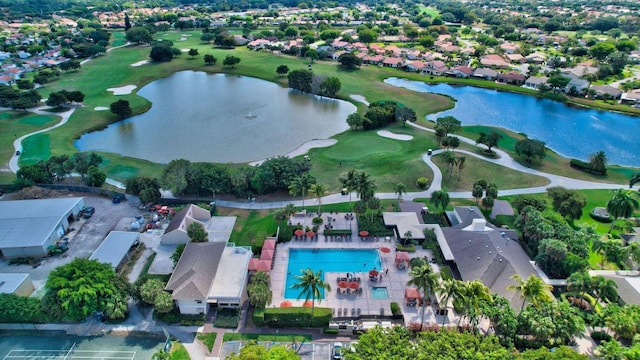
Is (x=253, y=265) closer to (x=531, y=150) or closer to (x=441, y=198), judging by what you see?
(x=441, y=198)

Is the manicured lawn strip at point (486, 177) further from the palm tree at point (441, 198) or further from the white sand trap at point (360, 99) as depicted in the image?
the white sand trap at point (360, 99)

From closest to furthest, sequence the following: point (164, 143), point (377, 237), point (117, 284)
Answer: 1. point (117, 284)
2. point (377, 237)
3. point (164, 143)

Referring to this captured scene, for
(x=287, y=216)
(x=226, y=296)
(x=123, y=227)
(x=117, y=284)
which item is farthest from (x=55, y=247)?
(x=287, y=216)

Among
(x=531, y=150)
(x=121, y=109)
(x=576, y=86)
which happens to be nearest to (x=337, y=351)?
(x=531, y=150)

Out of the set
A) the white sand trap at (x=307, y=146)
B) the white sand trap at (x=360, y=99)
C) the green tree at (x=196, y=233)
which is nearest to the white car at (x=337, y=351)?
the green tree at (x=196, y=233)

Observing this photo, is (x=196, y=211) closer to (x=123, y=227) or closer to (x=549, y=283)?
(x=123, y=227)

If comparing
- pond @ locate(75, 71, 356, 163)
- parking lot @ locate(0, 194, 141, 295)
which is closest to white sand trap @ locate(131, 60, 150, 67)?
pond @ locate(75, 71, 356, 163)
